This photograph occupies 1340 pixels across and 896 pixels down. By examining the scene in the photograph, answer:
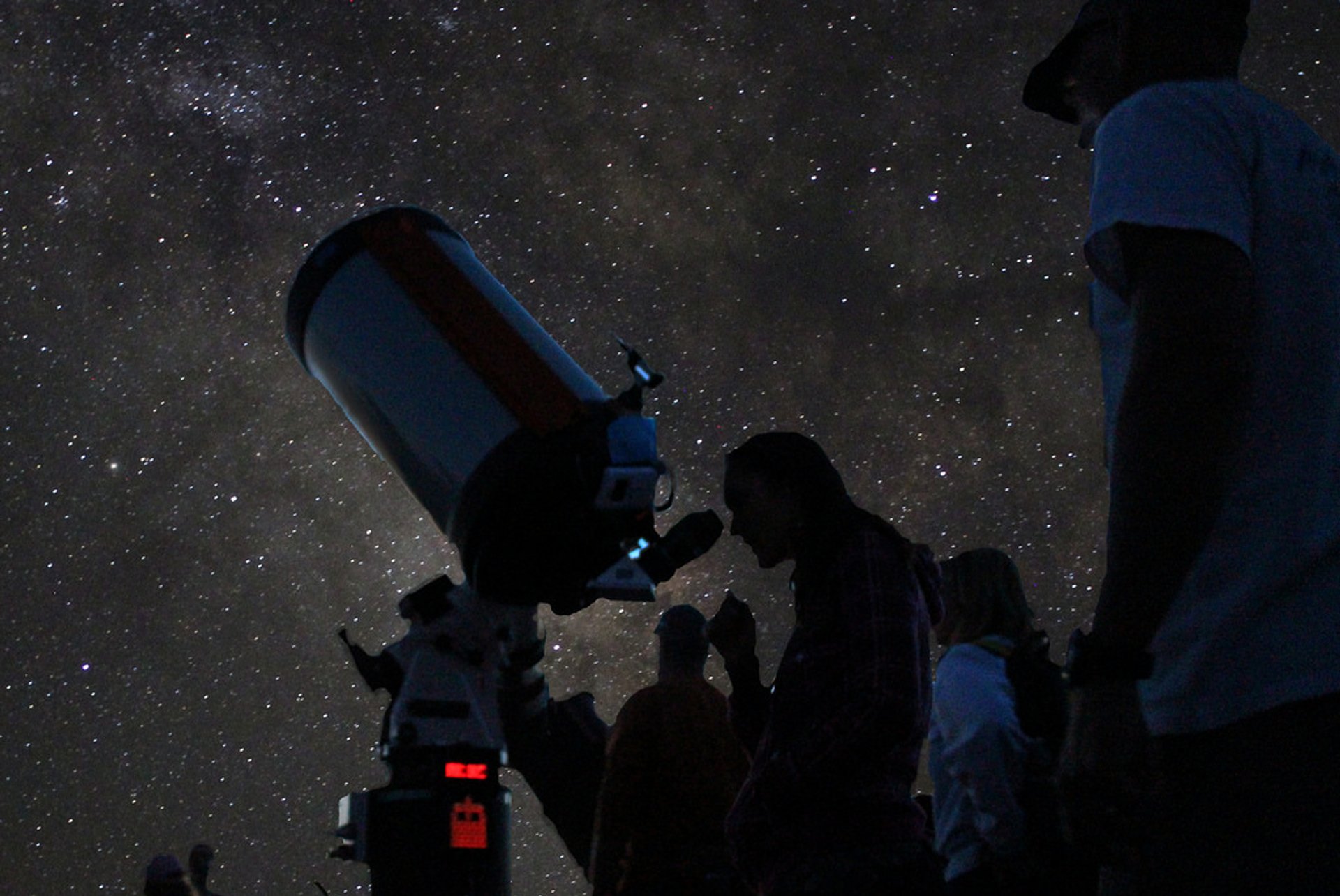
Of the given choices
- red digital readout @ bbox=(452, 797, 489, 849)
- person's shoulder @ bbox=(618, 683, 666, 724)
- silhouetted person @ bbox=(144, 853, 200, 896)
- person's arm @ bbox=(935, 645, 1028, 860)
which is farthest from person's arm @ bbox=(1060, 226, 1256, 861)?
A: silhouetted person @ bbox=(144, 853, 200, 896)

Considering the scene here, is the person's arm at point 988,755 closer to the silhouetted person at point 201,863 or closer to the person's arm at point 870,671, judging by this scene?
the person's arm at point 870,671

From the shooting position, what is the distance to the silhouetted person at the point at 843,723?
2.07 m

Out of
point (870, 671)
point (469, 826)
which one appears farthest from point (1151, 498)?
point (469, 826)

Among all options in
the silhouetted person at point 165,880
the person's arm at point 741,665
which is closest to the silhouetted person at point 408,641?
the person's arm at point 741,665

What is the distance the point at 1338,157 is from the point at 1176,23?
25 cm

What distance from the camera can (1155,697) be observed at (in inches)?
A: 47.6

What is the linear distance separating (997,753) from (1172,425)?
174 centimetres

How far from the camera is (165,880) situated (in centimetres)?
671

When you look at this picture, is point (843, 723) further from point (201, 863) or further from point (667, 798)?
point (201, 863)

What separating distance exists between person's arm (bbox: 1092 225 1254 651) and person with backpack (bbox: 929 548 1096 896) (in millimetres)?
1691

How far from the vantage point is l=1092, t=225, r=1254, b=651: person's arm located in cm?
111

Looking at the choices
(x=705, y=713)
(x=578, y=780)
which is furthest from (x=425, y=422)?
(x=578, y=780)

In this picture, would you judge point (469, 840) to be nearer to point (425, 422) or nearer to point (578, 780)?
point (425, 422)

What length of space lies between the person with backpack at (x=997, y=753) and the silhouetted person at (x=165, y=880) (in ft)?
16.9
